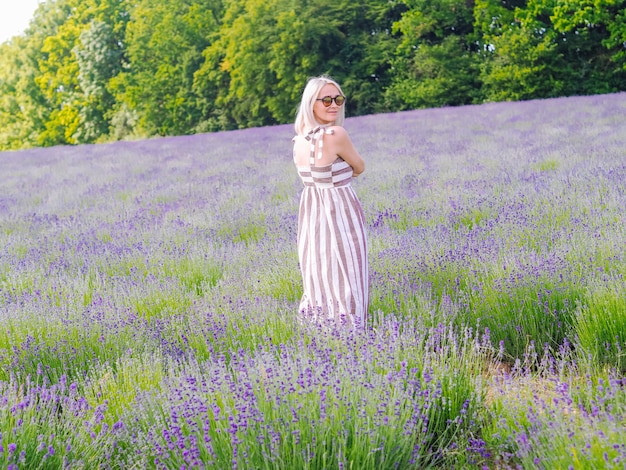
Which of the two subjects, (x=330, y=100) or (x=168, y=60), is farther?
(x=168, y=60)

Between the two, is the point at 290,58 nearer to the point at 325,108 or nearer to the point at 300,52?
the point at 300,52

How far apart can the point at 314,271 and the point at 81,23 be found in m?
45.0

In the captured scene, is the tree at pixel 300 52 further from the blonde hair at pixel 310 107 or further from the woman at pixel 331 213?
the woman at pixel 331 213

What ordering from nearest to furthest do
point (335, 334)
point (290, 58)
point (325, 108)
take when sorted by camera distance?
point (335, 334)
point (325, 108)
point (290, 58)

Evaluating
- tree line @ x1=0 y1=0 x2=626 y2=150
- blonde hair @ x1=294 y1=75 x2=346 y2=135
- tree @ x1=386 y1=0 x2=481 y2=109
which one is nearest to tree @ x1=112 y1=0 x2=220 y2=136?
tree line @ x1=0 y1=0 x2=626 y2=150

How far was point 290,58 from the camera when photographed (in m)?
28.6

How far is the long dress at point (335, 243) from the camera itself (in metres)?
2.94

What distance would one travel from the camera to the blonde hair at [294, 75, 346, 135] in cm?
297

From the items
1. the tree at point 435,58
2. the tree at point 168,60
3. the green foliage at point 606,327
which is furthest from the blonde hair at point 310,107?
the tree at point 168,60

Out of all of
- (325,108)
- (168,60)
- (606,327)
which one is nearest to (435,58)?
(168,60)

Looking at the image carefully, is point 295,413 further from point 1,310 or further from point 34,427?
point 1,310

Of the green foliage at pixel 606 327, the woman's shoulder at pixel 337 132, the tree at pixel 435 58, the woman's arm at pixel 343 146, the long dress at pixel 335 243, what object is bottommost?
the green foliage at pixel 606 327

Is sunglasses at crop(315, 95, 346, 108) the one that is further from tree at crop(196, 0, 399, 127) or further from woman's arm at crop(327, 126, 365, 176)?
tree at crop(196, 0, 399, 127)

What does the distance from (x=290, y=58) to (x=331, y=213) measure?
88.4 feet
